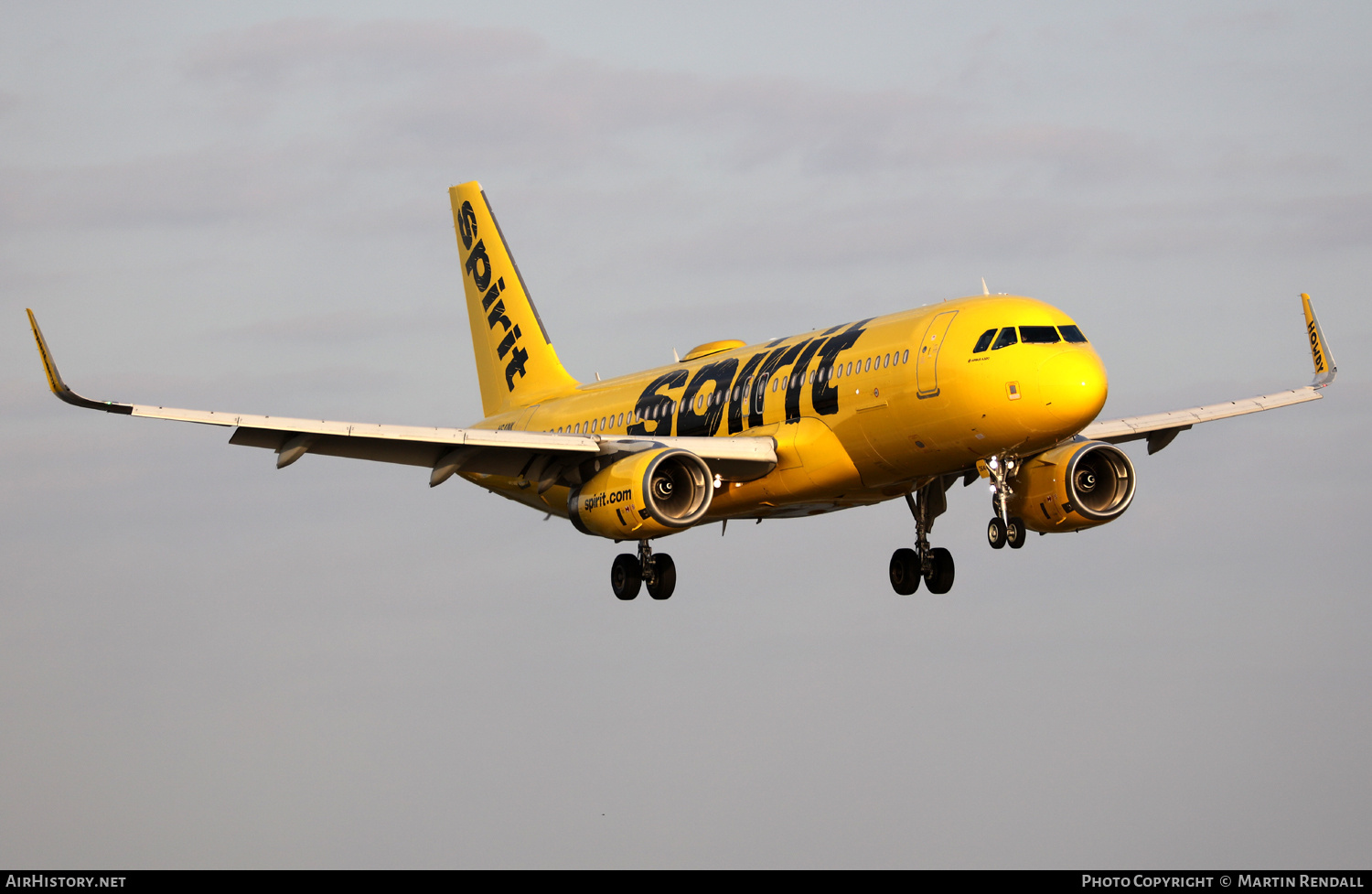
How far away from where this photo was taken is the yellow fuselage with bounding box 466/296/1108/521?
36062 mm

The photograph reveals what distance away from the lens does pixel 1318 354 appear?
4469cm

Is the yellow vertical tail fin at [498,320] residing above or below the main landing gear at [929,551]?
above

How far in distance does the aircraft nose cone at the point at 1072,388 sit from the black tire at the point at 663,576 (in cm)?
1250

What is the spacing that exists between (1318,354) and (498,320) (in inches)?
1091

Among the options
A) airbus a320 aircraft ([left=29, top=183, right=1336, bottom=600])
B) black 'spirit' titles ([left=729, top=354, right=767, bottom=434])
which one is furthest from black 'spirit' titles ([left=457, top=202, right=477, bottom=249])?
black 'spirit' titles ([left=729, top=354, right=767, bottom=434])

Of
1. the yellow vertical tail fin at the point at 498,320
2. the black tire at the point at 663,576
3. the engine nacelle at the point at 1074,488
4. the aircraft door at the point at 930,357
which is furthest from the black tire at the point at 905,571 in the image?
the yellow vertical tail fin at the point at 498,320

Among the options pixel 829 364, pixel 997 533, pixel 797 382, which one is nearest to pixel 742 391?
pixel 797 382

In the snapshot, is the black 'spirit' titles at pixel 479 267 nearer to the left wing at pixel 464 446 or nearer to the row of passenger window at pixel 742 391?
the row of passenger window at pixel 742 391

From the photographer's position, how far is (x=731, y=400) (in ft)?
140

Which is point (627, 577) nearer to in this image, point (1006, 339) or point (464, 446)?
point (464, 446)

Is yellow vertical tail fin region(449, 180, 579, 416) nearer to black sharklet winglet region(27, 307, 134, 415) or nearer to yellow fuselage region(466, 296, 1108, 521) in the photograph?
yellow fuselage region(466, 296, 1108, 521)

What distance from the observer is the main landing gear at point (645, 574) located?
44281 mm

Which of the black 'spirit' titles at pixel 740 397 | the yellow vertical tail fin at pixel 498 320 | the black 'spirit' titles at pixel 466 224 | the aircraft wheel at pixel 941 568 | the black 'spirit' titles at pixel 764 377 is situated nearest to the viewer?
the black 'spirit' titles at pixel 764 377

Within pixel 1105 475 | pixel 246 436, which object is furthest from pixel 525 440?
pixel 1105 475
